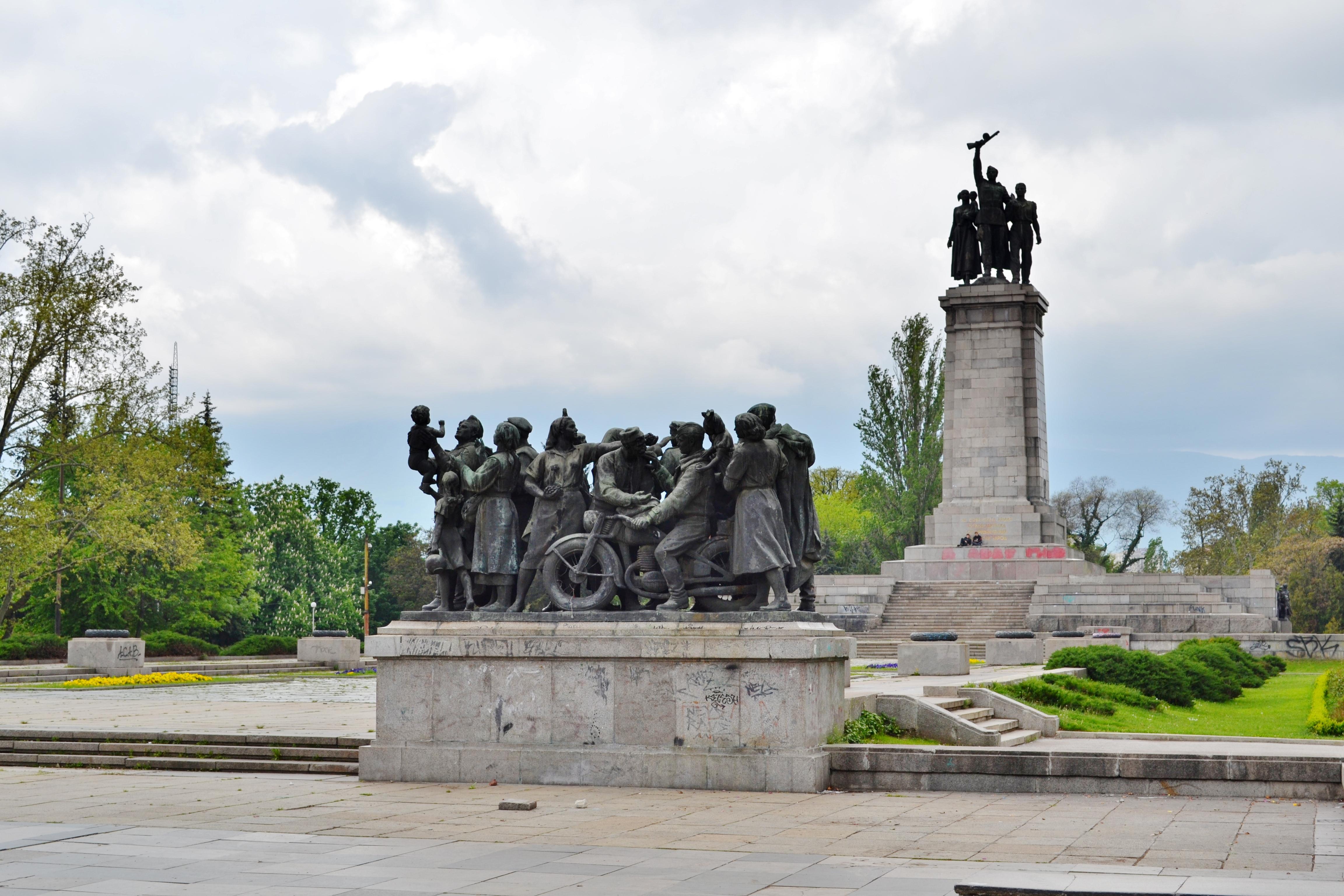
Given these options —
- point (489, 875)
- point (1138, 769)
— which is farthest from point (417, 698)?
point (1138, 769)

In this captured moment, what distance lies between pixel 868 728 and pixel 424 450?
5.68 m

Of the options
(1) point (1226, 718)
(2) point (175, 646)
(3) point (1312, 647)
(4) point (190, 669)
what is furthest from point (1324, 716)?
(2) point (175, 646)

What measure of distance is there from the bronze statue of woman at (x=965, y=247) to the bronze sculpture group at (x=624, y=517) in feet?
120

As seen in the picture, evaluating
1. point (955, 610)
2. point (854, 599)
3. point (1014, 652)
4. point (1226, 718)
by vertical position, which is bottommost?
point (1226, 718)

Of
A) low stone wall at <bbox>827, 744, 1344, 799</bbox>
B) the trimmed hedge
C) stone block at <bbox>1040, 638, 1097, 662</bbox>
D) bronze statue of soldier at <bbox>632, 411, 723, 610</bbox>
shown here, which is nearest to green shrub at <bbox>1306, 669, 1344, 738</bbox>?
the trimmed hedge

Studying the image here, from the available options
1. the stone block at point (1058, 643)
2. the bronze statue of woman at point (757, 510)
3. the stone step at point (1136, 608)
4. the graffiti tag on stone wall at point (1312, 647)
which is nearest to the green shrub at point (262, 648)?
the stone block at point (1058, 643)

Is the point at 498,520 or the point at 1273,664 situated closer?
the point at 498,520

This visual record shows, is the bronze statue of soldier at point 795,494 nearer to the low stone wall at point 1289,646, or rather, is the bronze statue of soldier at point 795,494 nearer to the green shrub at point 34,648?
the low stone wall at point 1289,646

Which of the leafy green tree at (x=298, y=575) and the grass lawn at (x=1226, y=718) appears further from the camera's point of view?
the leafy green tree at (x=298, y=575)

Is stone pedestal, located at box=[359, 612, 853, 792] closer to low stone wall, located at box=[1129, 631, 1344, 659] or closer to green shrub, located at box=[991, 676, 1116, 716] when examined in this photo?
green shrub, located at box=[991, 676, 1116, 716]

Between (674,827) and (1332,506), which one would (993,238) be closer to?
(674,827)

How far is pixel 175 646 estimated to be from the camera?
141 ft

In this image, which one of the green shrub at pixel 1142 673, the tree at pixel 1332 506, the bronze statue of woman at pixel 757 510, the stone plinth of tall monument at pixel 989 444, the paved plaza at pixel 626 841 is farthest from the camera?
the tree at pixel 1332 506

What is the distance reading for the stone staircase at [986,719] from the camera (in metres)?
16.2
